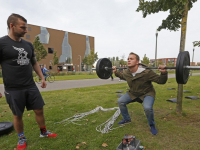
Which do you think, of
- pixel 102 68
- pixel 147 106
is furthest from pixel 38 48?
pixel 147 106

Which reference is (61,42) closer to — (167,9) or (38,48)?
(38,48)

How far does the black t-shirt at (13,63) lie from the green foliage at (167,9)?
3.51 m

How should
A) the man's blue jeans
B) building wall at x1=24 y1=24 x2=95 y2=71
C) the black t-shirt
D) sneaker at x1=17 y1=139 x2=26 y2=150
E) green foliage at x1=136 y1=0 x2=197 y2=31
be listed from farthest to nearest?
building wall at x1=24 y1=24 x2=95 y2=71 < green foliage at x1=136 y1=0 x2=197 y2=31 < the man's blue jeans < sneaker at x1=17 y1=139 x2=26 y2=150 < the black t-shirt

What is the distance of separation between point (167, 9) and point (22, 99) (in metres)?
4.16

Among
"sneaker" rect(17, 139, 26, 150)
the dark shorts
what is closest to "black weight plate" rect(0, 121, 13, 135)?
"sneaker" rect(17, 139, 26, 150)

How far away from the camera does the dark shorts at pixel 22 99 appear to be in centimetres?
212

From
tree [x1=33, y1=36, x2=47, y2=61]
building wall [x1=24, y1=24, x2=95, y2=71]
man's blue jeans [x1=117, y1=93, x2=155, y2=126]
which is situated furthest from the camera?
building wall [x1=24, y1=24, x2=95, y2=71]

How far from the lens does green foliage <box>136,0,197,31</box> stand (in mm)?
3443

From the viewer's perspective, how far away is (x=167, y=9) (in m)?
3.73

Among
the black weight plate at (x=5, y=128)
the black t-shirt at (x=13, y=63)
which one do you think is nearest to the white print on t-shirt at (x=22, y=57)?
the black t-shirt at (x=13, y=63)

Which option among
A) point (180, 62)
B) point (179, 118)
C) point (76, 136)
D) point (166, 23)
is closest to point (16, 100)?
point (76, 136)

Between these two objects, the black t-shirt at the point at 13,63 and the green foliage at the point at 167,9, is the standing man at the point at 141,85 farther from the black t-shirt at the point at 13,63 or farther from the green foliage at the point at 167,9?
the black t-shirt at the point at 13,63

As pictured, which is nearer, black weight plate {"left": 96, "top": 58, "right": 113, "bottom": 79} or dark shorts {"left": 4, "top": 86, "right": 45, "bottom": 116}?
dark shorts {"left": 4, "top": 86, "right": 45, "bottom": 116}

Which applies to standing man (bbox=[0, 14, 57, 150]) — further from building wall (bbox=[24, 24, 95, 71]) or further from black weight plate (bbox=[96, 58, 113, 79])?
building wall (bbox=[24, 24, 95, 71])
